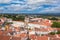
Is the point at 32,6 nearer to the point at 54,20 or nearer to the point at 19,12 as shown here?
the point at 19,12

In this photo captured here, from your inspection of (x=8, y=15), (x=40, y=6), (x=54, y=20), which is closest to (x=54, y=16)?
(x=54, y=20)

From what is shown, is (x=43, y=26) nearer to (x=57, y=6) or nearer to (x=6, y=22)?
(x=57, y=6)

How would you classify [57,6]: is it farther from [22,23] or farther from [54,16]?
[22,23]

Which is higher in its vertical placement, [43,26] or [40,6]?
[40,6]

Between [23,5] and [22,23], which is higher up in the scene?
[23,5]

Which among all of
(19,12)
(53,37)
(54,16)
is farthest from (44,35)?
(19,12)

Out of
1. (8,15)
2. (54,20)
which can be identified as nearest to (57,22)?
(54,20)

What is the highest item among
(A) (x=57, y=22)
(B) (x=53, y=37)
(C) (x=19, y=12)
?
(C) (x=19, y=12)
